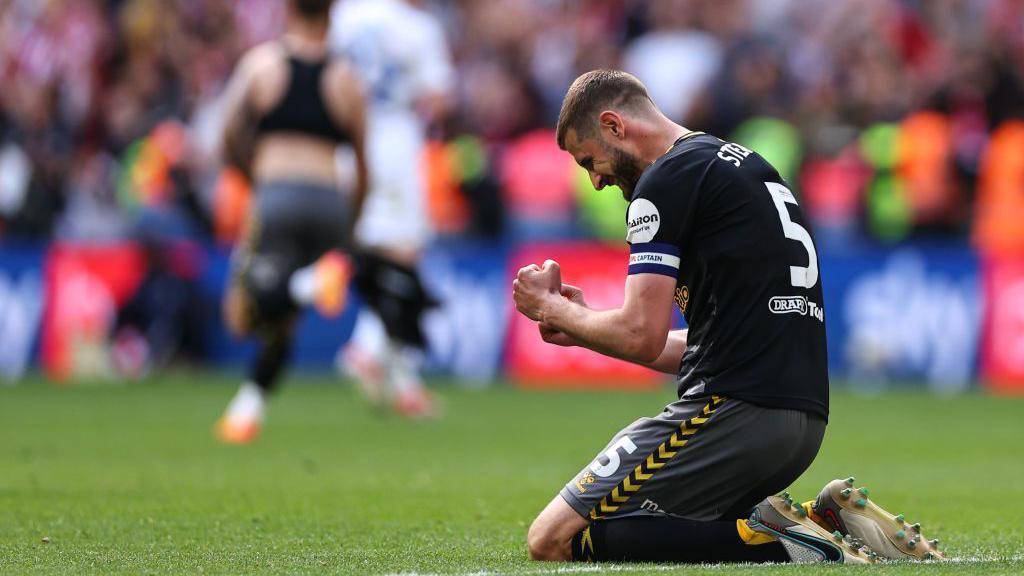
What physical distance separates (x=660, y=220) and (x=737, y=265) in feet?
1.03

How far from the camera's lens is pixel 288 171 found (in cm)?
1066

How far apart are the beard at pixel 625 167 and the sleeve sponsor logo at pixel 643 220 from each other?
19 centimetres

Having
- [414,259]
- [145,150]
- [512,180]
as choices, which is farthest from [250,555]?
[145,150]

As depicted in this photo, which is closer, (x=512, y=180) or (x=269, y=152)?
(x=269, y=152)

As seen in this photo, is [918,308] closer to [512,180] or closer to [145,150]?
[512,180]

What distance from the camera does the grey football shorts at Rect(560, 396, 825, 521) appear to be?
5551 mm

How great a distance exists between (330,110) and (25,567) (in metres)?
5.52

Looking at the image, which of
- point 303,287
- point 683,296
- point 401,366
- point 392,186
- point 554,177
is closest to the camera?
point 683,296

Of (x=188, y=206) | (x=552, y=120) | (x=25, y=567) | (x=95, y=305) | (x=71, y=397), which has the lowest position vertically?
(x=25, y=567)

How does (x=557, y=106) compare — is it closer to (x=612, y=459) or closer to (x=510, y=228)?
(x=510, y=228)

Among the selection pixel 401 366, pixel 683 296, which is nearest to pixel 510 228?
pixel 401 366

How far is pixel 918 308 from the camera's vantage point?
16.1 metres

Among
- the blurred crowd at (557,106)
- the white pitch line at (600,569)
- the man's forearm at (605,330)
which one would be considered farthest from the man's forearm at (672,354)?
the blurred crowd at (557,106)

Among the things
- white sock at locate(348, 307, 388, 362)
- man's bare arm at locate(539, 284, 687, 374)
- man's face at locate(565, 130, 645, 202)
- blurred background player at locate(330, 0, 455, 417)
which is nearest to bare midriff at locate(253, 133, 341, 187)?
blurred background player at locate(330, 0, 455, 417)
